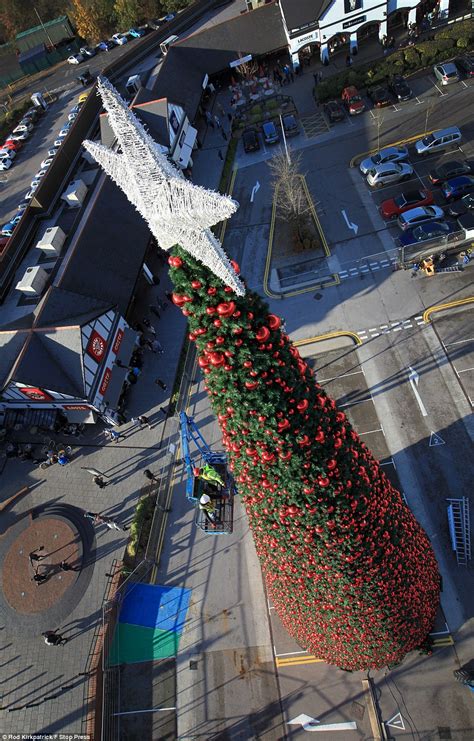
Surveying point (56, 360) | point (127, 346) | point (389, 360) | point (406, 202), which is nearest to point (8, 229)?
point (127, 346)

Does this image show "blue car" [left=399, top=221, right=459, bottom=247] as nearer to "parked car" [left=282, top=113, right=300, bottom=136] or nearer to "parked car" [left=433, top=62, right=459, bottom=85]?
"parked car" [left=282, top=113, right=300, bottom=136]

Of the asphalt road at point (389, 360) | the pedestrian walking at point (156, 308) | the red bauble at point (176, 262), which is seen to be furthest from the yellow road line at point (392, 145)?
the red bauble at point (176, 262)

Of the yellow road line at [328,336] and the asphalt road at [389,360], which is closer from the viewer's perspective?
the asphalt road at [389,360]

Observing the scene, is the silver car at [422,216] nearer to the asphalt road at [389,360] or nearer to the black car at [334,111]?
the asphalt road at [389,360]

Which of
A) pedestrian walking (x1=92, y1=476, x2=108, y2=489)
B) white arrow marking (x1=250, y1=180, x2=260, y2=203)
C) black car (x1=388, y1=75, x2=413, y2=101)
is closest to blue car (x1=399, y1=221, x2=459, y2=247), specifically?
white arrow marking (x1=250, y1=180, x2=260, y2=203)

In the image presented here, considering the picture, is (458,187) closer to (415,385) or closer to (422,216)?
(422,216)
